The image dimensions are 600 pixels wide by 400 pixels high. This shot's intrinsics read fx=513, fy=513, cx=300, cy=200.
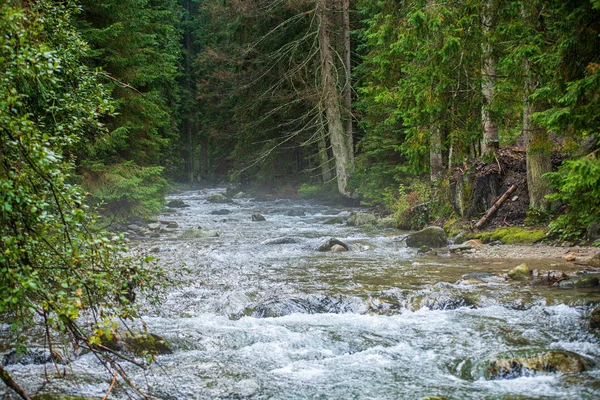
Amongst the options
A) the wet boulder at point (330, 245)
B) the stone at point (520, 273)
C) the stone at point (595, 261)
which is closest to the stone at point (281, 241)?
the wet boulder at point (330, 245)

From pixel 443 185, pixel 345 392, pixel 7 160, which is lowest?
pixel 345 392

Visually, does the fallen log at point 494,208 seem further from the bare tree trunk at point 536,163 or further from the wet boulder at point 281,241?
the wet boulder at point 281,241

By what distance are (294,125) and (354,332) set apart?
857 inches

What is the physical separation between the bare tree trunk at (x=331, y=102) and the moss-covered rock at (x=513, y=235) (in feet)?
37.5

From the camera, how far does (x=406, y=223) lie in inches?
659

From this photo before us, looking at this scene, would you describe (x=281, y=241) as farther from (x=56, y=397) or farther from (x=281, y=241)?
(x=56, y=397)

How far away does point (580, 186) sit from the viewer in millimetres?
4668

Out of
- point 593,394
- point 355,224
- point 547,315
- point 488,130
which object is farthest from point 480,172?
point 593,394

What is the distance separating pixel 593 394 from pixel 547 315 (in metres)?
2.25

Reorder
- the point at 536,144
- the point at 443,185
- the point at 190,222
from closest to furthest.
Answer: the point at 536,144, the point at 443,185, the point at 190,222

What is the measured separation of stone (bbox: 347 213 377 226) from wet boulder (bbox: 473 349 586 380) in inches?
493

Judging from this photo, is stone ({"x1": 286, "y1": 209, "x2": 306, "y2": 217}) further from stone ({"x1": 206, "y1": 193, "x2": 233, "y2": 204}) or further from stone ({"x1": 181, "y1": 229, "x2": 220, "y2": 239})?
stone ({"x1": 206, "y1": 193, "x2": 233, "y2": 204})

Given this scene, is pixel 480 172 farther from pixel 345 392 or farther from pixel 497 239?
pixel 345 392

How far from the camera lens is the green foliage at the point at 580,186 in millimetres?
4203
